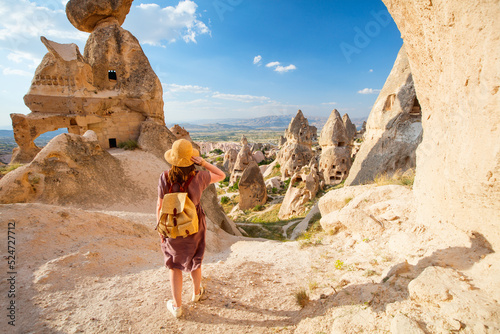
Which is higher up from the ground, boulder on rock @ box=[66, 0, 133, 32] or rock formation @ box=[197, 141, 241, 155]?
boulder on rock @ box=[66, 0, 133, 32]

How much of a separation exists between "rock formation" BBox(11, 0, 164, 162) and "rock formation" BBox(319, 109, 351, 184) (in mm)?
11590

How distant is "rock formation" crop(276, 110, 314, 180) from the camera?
21.0 m

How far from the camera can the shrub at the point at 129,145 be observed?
29.8 ft

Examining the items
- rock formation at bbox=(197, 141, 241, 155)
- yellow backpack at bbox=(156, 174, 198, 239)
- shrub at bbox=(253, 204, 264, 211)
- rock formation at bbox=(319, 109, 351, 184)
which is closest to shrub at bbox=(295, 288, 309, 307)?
yellow backpack at bbox=(156, 174, 198, 239)

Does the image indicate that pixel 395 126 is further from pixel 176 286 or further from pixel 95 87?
pixel 95 87

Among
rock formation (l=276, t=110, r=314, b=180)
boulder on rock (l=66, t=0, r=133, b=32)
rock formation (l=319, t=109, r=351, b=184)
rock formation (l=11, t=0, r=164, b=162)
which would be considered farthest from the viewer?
rock formation (l=276, t=110, r=314, b=180)

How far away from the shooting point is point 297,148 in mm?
21422

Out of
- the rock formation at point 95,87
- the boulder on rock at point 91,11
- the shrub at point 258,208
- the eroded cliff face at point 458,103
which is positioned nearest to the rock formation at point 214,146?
the shrub at point 258,208

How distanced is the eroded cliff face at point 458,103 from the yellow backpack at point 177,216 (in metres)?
2.42

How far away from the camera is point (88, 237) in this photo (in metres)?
3.46

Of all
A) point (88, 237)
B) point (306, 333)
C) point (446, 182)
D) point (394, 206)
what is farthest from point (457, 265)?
point (88, 237)

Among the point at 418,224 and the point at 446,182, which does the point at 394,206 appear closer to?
the point at 418,224

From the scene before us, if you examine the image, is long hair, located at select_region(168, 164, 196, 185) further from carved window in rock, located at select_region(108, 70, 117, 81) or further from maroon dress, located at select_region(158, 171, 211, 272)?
carved window in rock, located at select_region(108, 70, 117, 81)

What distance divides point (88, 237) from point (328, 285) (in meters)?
3.31
